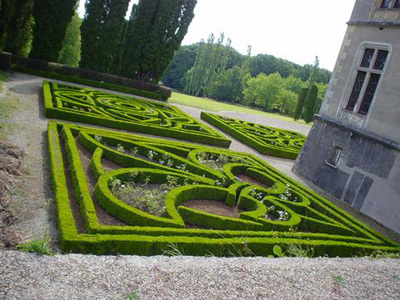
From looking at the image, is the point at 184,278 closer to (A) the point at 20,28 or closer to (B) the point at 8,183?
(B) the point at 8,183

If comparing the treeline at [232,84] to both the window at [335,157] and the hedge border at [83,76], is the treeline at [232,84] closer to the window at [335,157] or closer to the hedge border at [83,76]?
the hedge border at [83,76]

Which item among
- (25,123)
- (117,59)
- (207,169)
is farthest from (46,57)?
(207,169)

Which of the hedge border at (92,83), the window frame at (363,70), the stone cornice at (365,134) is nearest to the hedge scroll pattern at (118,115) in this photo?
the hedge border at (92,83)

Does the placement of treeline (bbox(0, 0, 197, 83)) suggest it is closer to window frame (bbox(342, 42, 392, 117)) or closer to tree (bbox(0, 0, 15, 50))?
tree (bbox(0, 0, 15, 50))

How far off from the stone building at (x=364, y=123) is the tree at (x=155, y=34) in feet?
66.3

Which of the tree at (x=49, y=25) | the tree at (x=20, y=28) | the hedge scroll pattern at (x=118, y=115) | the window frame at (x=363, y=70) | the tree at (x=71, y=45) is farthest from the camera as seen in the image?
the tree at (x=71, y=45)

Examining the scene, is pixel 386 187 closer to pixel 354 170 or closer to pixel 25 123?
pixel 354 170

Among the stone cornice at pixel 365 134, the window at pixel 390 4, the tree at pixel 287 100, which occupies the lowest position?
the stone cornice at pixel 365 134

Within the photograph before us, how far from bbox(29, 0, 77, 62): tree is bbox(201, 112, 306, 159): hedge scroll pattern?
14.1 meters

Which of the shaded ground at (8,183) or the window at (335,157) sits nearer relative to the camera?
the shaded ground at (8,183)

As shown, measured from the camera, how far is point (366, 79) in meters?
15.1

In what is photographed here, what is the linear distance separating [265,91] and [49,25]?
168ft

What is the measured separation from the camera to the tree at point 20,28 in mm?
24617

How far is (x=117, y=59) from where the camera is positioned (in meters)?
36.5
